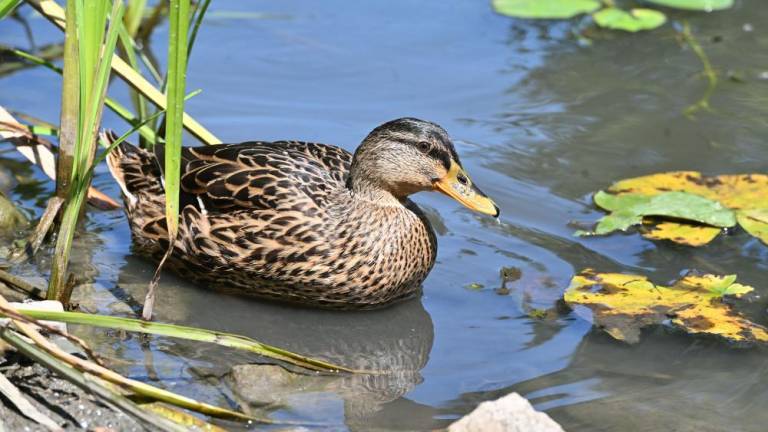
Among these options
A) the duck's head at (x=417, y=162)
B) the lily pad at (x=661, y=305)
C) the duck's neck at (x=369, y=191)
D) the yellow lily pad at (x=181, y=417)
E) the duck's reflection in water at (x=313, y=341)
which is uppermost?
the duck's head at (x=417, y=162)

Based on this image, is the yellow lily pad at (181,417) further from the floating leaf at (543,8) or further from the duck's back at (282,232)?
the floating leaf at (543,8)

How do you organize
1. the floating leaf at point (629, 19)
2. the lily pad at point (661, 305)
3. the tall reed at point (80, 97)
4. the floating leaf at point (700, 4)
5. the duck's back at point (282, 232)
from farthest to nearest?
1. the floating leaf at point (700, 4)
2. the floating leaf at point (629, 19)
3. the duck's back at point (282, 232)
4. the lily pad at point (661, 305)
5. the tall reed at point (80, 97)

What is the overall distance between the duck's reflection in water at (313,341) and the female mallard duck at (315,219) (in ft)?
0.29

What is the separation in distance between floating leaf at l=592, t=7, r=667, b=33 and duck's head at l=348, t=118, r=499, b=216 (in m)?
3.74

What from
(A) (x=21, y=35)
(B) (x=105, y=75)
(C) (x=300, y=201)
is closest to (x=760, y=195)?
(C) (x=300, y=201)

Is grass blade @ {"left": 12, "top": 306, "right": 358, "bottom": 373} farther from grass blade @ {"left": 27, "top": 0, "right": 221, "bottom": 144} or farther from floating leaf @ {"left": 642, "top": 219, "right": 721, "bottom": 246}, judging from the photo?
floating leaf @ {"left": 642, "top": 219, "right": 721, "bottom": 246}

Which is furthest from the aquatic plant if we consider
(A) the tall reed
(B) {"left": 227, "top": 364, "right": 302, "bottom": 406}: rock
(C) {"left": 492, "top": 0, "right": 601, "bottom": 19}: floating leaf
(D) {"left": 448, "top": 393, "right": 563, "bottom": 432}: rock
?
(D) {"left": 448, "top": 393, "right": 563, "bottom": 432}: rock

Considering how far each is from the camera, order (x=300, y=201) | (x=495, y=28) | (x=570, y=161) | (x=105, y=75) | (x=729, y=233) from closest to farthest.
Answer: (x=105, y=75) → (x=300, y=201) → (x=729, y=233) → (x=570, y=161) → (x=495, y=28)

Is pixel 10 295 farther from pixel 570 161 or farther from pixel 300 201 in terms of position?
pixel 570 161

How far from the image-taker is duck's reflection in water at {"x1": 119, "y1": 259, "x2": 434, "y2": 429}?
4855 mm

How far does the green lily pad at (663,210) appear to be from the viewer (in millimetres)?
6477

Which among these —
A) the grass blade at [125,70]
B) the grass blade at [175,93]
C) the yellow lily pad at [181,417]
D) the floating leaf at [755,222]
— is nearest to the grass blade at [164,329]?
the yellow lily pad at [181,417]

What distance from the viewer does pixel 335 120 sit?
25.6 ft

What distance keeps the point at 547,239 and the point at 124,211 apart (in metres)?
2.45
